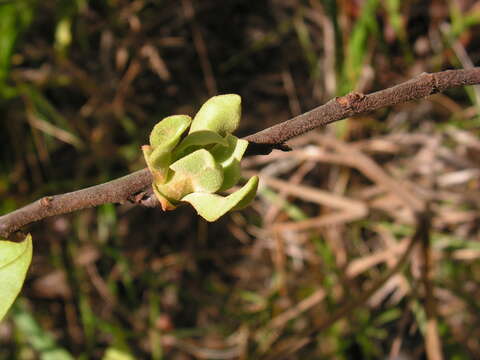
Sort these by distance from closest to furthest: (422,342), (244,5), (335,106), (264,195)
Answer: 1. (335,106)
2. (422,342)
3. (264,195)
4. (244,5)

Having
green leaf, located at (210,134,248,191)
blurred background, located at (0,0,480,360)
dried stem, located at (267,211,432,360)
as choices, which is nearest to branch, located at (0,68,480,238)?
green leaf, located at (210,134,248,191)

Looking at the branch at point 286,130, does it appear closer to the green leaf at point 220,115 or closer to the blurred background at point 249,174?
the green leaf at point 220,115

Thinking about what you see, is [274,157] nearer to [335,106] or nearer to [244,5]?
[244,5]

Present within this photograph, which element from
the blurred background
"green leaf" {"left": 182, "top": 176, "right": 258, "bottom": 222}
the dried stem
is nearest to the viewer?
"green leaf" {"left": 182, "top": 176, "right": 258, "bottom": 222}

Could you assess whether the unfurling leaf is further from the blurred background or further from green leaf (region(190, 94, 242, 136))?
the blurred background

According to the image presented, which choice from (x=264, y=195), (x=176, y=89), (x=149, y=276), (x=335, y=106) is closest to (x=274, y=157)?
(x=264, y=195)

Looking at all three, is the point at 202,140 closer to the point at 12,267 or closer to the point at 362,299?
the point at 12,267
